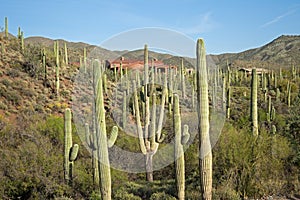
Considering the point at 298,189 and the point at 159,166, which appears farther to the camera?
the point at 159,166

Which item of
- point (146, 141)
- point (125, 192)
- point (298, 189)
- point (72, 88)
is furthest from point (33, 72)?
point (298, 189)

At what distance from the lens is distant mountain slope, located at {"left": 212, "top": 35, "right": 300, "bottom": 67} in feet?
276

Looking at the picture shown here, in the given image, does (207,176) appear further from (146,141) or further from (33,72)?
(33,72)

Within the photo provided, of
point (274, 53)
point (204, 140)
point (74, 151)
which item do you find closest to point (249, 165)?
point (204, 140)

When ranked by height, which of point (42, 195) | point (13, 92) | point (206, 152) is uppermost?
point (13, 92)

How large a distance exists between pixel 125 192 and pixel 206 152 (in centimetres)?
378

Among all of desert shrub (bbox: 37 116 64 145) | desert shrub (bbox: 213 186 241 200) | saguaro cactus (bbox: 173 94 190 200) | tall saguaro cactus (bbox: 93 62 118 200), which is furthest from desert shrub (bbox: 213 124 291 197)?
desert shrub (bbox: 37 116 64 145)

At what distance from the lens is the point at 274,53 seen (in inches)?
3713

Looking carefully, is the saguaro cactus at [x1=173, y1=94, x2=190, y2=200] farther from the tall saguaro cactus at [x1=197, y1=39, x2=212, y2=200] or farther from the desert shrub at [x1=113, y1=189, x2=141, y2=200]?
the desert shrub at [x1=113, y1=189, x2=141, y2=200]

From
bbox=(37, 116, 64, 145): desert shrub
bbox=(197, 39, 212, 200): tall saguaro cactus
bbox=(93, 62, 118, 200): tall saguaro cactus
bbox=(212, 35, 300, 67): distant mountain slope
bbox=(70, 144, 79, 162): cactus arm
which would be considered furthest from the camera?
bbox=(212, 35, 300, 67): distant mountain slope

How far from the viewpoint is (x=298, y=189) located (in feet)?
34.3

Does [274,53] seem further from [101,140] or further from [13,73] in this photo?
[101,140]

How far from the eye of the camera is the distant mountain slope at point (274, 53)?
8422 cm

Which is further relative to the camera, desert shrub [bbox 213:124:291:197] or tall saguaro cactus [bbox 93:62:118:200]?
desert shrub [bbox 213:124:291:197]
